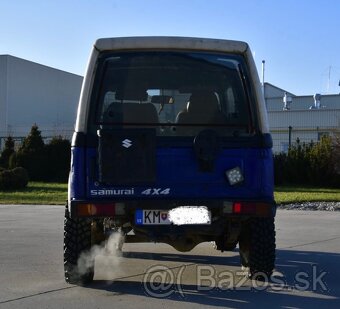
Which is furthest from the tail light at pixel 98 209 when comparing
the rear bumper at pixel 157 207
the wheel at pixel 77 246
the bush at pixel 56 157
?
the bush at pixel 56 157

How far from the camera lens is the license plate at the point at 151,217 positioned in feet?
20.1

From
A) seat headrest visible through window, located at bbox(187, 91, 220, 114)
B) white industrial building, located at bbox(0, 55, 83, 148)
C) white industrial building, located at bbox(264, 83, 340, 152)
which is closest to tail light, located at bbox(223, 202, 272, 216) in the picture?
seat headrest visible through window, located at bbox(187, 91, 220, 114)

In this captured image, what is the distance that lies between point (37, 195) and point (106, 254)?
13.6 meters

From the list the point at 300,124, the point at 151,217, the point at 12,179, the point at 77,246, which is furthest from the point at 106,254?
the point at 300,124

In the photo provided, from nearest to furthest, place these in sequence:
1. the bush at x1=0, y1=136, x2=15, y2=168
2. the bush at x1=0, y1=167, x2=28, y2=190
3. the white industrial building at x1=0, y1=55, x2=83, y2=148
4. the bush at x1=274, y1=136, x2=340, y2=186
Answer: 1. the bush at x1=0, y1=167, x2=28, y2=190
2. the bush at x1=274, y1=136, x2=340, y2=186
3. the bush at x1=0, y1=136, x2=15, y2=168
4. the white industrial building at x1=0, y1=55, x2=83, y2=148

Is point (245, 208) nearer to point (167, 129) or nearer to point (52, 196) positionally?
point (167, 129)

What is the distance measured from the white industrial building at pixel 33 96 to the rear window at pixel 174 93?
44.1 meters

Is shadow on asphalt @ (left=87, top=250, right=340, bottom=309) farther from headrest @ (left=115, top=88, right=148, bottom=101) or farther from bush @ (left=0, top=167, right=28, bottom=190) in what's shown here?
bush @ (left=0, top=167, right=28, bottom=190)

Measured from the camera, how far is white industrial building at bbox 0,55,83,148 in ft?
179

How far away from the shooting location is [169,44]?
6.28 m

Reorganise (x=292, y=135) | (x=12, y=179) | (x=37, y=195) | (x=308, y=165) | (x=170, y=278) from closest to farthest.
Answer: (x=170, y=278) < (x=37, y=195) < (x=12, y=179) < (x=308, y=165) < (x=292, y=135)

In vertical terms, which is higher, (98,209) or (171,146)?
(171,146)

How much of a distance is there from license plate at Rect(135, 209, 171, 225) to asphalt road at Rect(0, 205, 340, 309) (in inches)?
30.0

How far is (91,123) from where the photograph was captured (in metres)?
6.17
